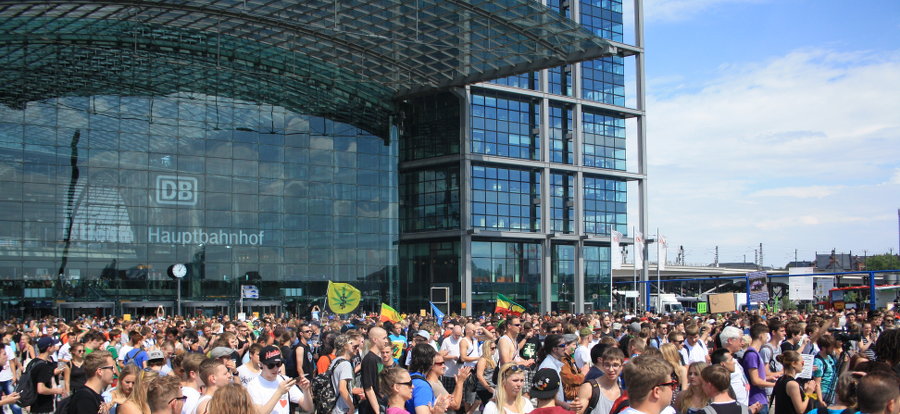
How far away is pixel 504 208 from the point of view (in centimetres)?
5262

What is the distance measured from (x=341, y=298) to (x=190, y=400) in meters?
25.5

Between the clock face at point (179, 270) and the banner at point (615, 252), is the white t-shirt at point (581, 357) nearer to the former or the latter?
the banner at point (615, 252)

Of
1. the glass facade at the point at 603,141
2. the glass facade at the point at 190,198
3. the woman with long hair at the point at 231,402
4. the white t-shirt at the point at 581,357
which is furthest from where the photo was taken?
the glass facade at the point at 603,141

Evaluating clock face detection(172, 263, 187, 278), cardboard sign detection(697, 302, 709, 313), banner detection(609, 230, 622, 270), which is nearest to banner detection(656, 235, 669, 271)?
banner detection(609, 230, 622, 270)

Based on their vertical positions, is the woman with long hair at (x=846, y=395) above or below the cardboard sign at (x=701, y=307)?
above

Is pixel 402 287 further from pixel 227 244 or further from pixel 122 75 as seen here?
A: pixel 122 75

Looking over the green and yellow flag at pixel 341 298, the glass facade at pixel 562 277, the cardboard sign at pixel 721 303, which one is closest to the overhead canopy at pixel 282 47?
the green and yellow flag at pixel 341 298

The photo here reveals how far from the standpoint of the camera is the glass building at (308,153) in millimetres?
43531

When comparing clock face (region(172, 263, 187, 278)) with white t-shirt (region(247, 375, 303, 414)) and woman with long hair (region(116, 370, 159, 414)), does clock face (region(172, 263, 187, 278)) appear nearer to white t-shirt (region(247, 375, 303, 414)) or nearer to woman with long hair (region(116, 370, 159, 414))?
white t-shirt (region(247, 375, 303, 414))

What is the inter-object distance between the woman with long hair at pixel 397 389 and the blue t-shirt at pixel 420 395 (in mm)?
409

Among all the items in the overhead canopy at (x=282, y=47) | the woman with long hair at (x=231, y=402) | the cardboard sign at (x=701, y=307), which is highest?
the overhead canopy at (x=282, y=47)

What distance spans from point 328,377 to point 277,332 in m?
3.82

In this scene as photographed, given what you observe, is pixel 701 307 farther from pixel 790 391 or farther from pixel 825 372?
pixel 790 391

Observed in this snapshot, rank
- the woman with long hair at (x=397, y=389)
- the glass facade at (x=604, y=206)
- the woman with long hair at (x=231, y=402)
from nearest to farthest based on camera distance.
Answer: the woman with long hair at (x=231, y=402) → the woman with long hair at (x=397, y=389) → the glass facade at (x=604, y=206)
